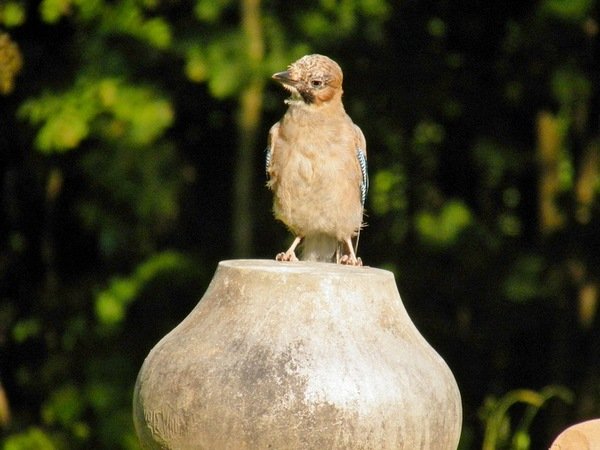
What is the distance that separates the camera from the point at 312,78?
6.16 meters

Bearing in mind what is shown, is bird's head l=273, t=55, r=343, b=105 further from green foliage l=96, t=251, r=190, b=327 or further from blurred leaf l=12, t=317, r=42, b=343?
blurred leaf l=12, t=317, r=42, b=343

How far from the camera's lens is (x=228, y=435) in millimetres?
3814

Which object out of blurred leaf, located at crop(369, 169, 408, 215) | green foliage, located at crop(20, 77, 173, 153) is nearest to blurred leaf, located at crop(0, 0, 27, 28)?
green foliage, located at crop(20, 77, 173, 153)

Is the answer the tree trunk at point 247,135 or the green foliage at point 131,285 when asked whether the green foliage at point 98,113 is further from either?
the green foliage at point 131,285

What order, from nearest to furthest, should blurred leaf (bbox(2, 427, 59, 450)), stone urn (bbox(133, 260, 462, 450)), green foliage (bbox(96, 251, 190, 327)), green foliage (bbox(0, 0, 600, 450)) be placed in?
stone urn (bbox(133, 260, 462, 450)) → green foliage (bbox(0, 0, 600, 450)) → green foliage (bbox(96, 251, 190, 327)) → blurred leaf (bbox(2, 427, 59, 450))

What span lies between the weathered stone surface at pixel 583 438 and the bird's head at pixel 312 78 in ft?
8.28

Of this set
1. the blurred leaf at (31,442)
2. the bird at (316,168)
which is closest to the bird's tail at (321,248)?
the bird at (316,168)

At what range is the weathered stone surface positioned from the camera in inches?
157

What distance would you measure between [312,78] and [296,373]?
2573 millimetres

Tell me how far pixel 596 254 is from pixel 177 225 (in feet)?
11.7

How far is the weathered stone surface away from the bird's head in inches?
99.4

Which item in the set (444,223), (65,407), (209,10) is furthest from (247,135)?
(65,407)

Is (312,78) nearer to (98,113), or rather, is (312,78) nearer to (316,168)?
(316,168)

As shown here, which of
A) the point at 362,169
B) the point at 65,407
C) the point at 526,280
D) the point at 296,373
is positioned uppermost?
the point at 362,169
